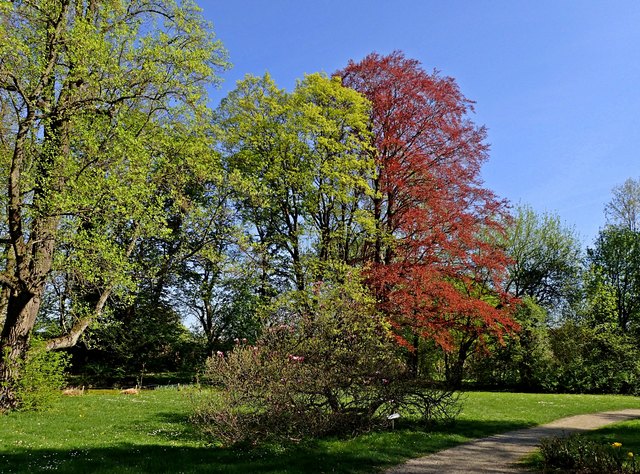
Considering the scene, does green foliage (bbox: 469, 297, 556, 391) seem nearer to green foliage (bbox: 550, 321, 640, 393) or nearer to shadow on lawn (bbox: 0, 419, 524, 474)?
green foliage (bbox: 550, 321, 640, 393)

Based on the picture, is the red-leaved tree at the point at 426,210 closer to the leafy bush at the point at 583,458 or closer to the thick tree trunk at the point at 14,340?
the leafy bush at the point at 583,458

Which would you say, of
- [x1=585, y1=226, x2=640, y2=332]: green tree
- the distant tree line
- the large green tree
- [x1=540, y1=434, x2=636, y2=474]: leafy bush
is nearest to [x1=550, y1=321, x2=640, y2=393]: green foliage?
[x1=585, y1=226, x2=640, y2=332]: green tree

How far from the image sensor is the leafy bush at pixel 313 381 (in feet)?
30.9

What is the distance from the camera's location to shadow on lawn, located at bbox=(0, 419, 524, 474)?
7891 mm

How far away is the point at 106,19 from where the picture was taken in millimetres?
16453

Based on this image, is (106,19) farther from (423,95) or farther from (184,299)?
(184,299)

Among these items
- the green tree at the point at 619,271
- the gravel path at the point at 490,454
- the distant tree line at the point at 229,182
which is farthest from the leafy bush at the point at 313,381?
the green tree at the point at 619,271

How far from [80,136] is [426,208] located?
42.8ft

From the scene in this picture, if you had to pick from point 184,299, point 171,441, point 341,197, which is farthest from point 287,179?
point 184,299

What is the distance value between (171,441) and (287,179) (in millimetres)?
11128

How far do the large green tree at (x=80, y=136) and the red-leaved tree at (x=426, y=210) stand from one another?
7738mm

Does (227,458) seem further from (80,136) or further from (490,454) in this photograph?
(80,136)

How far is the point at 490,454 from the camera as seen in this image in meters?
10.5

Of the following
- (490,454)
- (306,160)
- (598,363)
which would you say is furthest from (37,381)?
(598,363)
